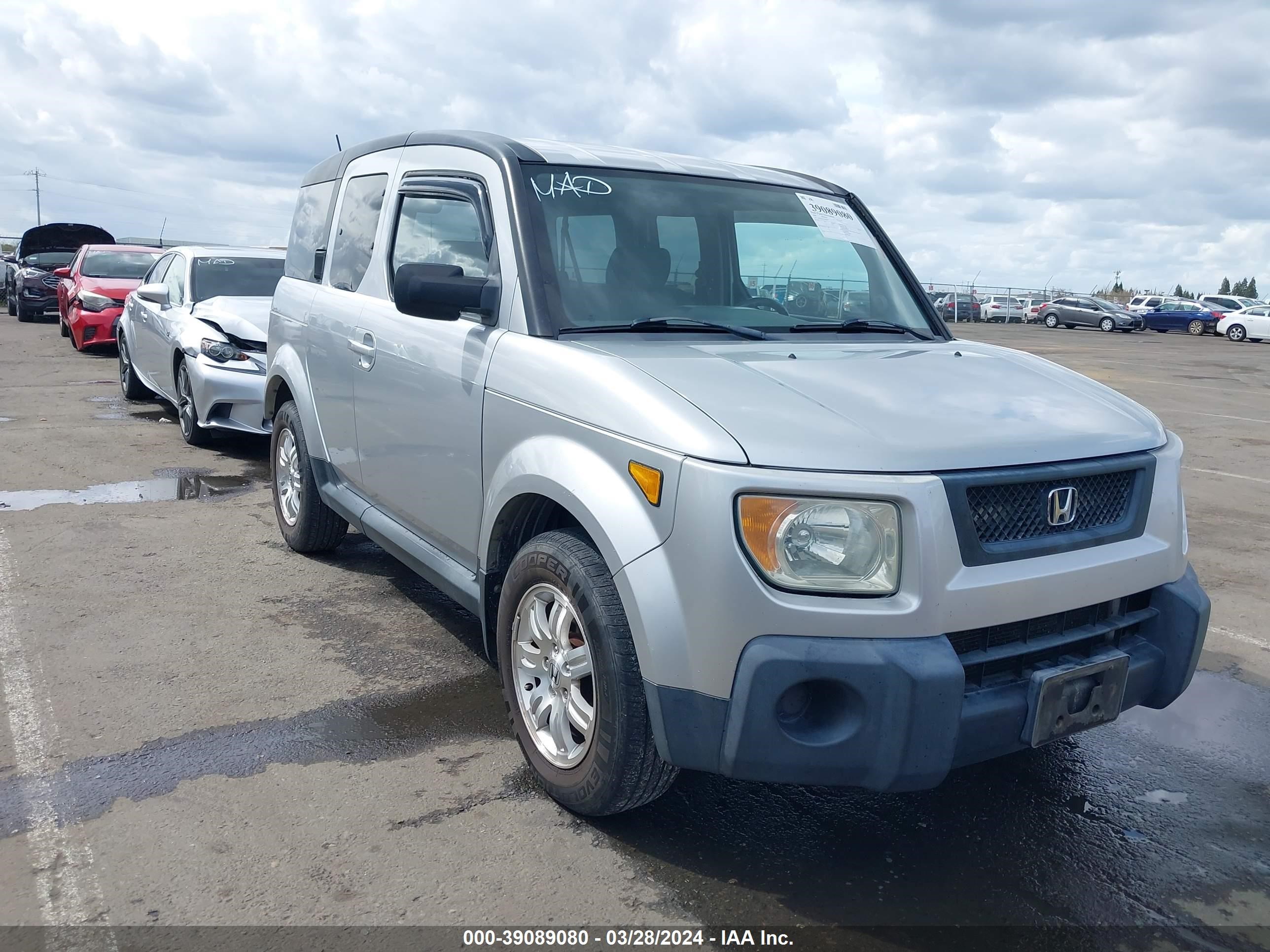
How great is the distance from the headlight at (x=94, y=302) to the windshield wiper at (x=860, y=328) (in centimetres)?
1414

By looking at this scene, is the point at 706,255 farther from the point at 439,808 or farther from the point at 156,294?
the point at 156,294

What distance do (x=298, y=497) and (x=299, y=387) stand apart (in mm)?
691

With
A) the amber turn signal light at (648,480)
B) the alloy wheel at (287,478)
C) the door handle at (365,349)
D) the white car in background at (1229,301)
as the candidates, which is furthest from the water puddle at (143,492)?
the white car in background at (1229,301)

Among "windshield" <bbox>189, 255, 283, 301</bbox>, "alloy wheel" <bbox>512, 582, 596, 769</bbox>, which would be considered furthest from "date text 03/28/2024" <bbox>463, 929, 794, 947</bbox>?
"windshield" <bbox>189, 255, 283, 301</bbox>

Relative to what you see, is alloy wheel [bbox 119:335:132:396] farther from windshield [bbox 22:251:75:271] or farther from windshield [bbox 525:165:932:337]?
windshield [bbox 22:251:75:271]

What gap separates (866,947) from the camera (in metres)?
2.63

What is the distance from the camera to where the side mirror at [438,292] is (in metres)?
3.37

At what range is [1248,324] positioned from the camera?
134 ft

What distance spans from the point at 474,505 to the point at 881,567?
5.00 feet

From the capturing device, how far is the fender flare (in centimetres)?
517

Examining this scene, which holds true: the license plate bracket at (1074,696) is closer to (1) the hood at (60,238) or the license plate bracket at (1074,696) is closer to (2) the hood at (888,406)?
(2) the hood at (888,406)

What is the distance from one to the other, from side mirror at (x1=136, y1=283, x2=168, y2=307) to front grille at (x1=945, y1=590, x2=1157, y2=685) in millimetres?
8634

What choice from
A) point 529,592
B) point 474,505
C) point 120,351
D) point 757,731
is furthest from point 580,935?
point 120,351

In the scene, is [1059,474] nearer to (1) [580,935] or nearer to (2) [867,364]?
(2) [867,364]
